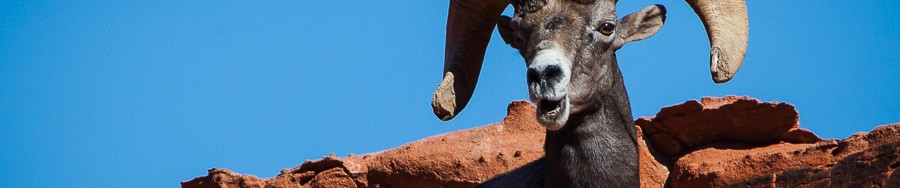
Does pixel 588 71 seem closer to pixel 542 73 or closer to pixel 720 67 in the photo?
pixel 542 73

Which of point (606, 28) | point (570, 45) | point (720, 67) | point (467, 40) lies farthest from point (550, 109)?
point (467, 40)

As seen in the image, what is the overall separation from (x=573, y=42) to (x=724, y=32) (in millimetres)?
922

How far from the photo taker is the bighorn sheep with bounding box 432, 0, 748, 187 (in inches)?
376

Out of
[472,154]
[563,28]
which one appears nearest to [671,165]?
[472,154]

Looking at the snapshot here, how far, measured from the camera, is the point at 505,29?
35.6 ft

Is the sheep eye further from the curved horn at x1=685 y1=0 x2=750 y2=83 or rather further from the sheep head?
the curved horn at x1=685 y1=0 x2=750 y2=83

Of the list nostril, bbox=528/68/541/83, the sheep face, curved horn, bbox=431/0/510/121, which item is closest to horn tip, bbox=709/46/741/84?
the sheep face

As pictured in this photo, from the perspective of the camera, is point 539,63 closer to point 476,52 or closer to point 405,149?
point 476,52

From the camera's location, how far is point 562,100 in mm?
9562

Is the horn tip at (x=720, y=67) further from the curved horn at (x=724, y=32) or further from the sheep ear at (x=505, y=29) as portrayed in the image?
the sheep ear at (x=505, y=29)

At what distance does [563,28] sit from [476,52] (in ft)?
4.54

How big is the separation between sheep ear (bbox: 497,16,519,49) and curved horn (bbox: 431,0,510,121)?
7.3 inches

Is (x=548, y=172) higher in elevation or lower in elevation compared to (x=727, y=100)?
lower

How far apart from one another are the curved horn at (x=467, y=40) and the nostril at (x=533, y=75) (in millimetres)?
1630
